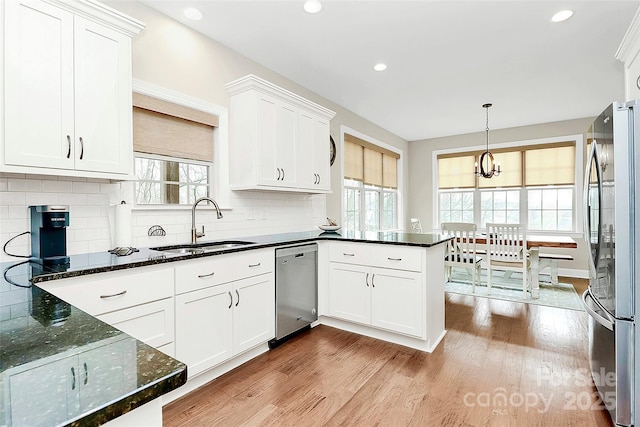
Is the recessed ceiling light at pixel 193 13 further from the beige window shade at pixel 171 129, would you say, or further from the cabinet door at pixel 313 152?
the cabinet door at pixel 313 152

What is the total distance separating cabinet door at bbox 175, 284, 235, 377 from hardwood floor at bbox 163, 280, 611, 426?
0.21 meters

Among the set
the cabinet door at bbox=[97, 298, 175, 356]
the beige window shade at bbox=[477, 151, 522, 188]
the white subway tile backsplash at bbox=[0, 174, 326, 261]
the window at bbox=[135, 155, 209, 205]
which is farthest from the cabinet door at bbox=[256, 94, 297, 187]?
the beige window shade at bbox=[477, 151, 522, 188]

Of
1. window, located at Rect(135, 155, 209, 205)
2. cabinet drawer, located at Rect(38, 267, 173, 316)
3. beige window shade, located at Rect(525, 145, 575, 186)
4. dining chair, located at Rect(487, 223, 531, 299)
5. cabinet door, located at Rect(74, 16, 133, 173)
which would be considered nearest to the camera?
cabinet drawer, located at Rect(38, 267, 173, 316)

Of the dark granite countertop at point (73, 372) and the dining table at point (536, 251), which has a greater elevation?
the dark granite countertop at point (73, 372)

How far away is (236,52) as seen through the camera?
10.5 feet

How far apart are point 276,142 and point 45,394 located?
2801 millimetres

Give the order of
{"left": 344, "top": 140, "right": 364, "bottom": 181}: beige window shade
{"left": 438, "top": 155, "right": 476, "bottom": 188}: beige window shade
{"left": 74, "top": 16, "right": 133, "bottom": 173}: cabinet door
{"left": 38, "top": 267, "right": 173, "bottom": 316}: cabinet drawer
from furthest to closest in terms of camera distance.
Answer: {"left": 438, "top": 155, "right": 476, "bottom": 188}: beige window shade
{"left": 344, "top": 140, "right": 364, "bottom": 181}: beige window shade
{"left": 74, "top": 16, "right": 133, "bottom": 173}: cabinet door
{"left": 38, "top": 267, "right": 173, "bottom": 316}: cabinet drawer

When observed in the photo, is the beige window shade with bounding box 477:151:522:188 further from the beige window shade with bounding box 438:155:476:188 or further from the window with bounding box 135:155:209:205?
the window with bounding box 135:155:209:205

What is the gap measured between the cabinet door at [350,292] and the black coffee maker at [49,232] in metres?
2.10

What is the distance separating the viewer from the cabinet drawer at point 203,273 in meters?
2.01

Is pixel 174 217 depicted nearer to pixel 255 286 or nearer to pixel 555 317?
pixel 255 286

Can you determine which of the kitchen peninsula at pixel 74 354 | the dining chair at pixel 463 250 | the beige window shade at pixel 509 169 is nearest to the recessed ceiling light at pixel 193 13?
the kitchen peninsula at pixel 74 354

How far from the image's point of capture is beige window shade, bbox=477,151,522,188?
606 cm

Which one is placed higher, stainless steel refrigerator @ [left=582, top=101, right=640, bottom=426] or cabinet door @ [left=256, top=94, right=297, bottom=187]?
cabinet door @ [left=256, top=94, right=297, bottom=187]
